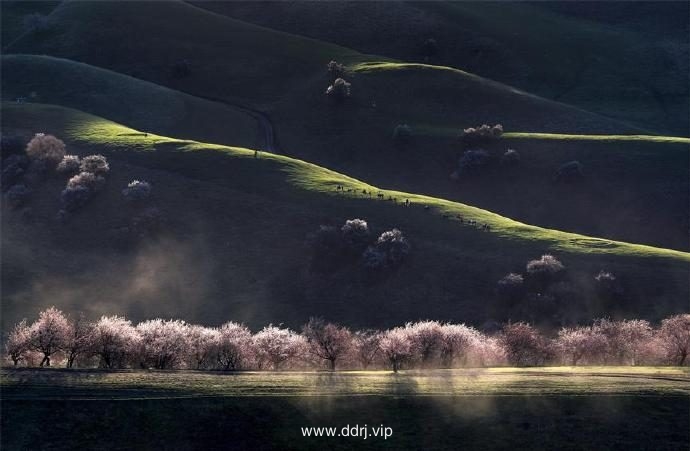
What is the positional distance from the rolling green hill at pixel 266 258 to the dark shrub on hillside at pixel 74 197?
3.99 feet

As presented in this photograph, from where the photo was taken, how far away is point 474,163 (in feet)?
399

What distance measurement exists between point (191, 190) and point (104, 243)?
44.3 ft

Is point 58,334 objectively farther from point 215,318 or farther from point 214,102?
point 214,102

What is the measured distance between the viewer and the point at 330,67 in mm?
152750

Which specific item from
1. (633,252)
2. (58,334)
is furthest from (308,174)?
(58,334)

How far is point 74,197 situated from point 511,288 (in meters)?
54.7

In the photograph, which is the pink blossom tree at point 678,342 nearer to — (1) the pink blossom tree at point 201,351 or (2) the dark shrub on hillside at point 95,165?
(1) the pink blossom tree at point 201,351

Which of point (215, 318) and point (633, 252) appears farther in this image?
point (633, 252)

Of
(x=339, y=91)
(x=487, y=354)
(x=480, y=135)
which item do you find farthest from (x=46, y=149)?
(x=487, y=354)

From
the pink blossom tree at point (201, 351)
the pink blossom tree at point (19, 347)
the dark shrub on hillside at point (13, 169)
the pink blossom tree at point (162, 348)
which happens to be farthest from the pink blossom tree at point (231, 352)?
the dark shrub on hillside at point (13, 169)

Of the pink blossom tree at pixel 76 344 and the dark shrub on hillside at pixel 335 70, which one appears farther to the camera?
the dark shrub on hillside at pixel 335 70

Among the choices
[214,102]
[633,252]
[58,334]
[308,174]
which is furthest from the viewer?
[214,102]

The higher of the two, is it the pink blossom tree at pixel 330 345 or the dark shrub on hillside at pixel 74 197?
the pink blossom tree at pixel 330 345

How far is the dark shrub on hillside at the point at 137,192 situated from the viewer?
92188 mm
